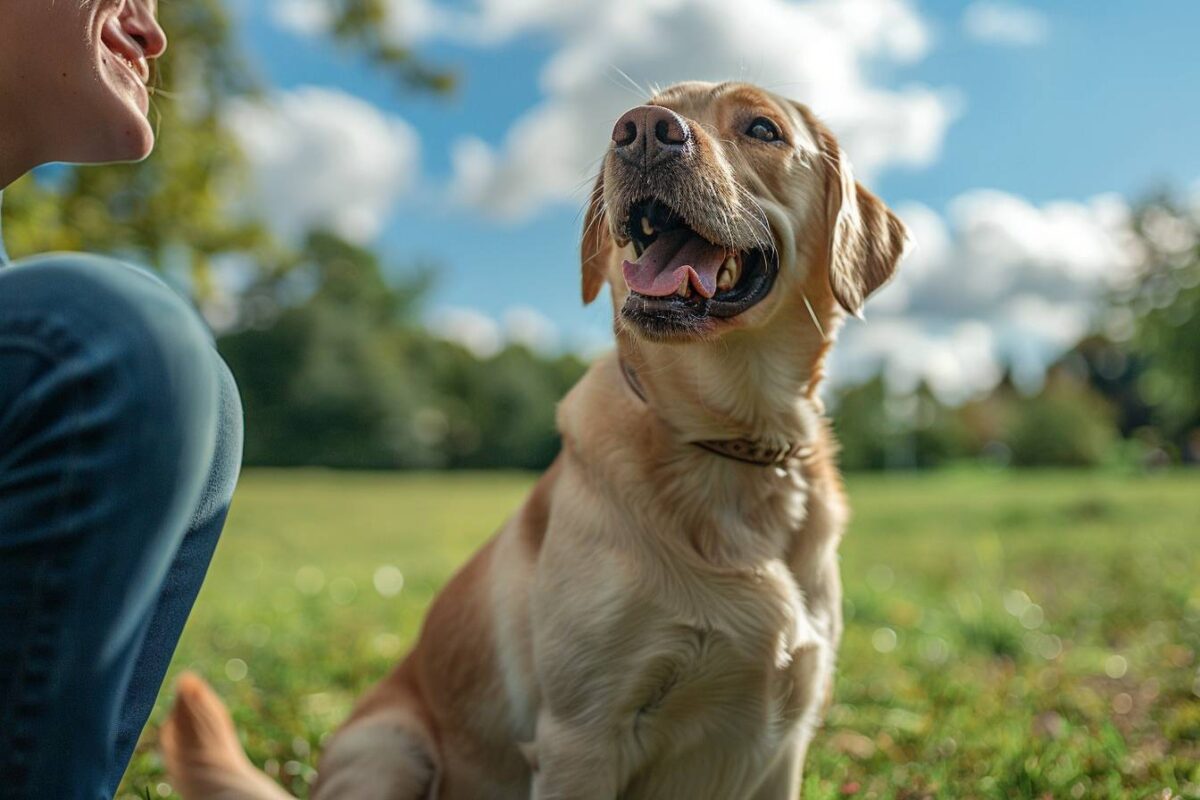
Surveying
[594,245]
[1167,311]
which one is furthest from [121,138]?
[1167,311]

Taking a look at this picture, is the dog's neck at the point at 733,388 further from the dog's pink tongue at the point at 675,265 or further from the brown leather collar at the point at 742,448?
the dog's pink tongue at the point at 675,265

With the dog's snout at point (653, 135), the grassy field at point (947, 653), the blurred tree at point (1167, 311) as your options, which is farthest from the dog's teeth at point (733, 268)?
the blurred tree at point (1167, 311)

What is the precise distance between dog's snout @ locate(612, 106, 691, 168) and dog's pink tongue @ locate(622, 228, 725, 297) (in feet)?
0.61

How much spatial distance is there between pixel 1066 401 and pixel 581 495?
44113 millimetres

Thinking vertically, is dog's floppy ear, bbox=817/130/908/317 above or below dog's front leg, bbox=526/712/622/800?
above

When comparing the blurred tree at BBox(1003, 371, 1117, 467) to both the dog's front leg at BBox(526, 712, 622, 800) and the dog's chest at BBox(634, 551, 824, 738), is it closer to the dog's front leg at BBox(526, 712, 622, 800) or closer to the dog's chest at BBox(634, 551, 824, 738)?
the dog's chest at BBox(634, 551, 824, 738)

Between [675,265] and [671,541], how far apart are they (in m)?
0.64

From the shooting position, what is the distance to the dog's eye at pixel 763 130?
244 centimetres

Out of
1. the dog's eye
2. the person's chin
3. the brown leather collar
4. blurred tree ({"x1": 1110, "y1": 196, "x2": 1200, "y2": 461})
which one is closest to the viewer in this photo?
the person's chin

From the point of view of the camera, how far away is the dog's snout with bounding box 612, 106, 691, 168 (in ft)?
7.12

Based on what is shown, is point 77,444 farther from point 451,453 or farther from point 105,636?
point 451,453

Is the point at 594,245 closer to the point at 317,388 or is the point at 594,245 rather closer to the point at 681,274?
the point at 681,274

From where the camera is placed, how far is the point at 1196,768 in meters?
2.93

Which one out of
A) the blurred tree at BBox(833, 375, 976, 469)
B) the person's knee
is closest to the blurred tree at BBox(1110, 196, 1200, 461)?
the blurred tree at BBox(833, 375, 976, 469)
